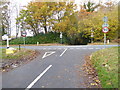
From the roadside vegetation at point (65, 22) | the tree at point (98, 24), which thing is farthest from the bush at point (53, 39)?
the tree at point (98, 24)

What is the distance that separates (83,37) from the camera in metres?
24.0

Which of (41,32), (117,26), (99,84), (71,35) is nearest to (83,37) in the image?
(71,35)

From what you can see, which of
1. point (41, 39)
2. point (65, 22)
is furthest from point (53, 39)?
point (65, 22)

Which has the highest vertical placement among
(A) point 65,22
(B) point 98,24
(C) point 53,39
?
(A) point 65,22

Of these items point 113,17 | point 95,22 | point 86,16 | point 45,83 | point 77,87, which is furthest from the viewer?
point 86,16

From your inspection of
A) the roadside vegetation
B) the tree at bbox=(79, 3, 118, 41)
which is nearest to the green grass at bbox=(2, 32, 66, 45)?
the roadside vegetation

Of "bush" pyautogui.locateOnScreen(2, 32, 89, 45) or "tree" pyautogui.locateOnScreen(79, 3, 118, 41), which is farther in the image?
"bush" pyautogui.locateOnScreen(2, 32, 89, 45)

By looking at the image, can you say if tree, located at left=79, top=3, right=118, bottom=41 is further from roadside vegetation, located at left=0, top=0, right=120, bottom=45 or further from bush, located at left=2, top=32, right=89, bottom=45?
bush, located at left=2, top=32, right=89, bottom=45

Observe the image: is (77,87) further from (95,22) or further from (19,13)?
(19,13)

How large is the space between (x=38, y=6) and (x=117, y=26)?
12664 millimetres

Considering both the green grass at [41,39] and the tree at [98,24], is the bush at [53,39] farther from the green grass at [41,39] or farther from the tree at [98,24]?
the tree at [98,24]

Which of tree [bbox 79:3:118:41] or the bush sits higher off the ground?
tree [bbox 79:3:118:41]

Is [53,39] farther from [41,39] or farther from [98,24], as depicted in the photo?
[98,24]

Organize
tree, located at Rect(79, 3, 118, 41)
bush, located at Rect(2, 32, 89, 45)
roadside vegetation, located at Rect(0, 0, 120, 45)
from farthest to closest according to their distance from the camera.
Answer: bush, located at Rect(2, 32, 89, 45) < roadside vegetation, located at Rect(0, 0, 120, 45) < tree, located at Rect(79, 3, 118, 41)
